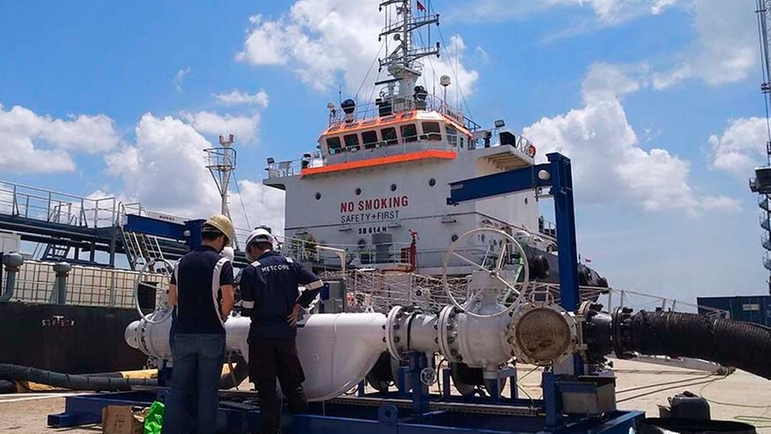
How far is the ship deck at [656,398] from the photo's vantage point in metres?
6.49

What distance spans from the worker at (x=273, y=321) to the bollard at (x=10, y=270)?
666 centimetres

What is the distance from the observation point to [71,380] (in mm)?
8086

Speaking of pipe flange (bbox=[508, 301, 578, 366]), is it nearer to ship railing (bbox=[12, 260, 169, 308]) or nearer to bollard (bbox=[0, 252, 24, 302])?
ship railing (bbox=[12, 260, 169, 308])

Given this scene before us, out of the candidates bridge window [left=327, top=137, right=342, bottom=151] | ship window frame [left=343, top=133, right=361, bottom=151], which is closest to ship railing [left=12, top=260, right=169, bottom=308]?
ship window frame [left=343, top=133, right=361, bottom=151]

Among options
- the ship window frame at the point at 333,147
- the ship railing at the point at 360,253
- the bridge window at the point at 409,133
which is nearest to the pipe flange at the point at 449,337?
the ship railing at the point at 360,253

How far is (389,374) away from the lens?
6.38 m

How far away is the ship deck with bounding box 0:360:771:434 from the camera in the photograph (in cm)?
649

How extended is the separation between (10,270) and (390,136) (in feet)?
42.2

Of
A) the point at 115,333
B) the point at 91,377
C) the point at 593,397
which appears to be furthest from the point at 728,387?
the point at 115,333

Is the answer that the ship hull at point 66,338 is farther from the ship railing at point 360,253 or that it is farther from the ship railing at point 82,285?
the ship railing at point 360,253

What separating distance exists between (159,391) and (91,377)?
295cm

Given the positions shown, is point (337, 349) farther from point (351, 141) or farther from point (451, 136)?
point (351, 141)

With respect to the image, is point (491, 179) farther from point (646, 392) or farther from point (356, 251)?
point (356, 251)

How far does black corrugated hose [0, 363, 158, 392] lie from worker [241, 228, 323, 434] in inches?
141
